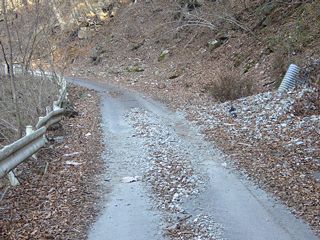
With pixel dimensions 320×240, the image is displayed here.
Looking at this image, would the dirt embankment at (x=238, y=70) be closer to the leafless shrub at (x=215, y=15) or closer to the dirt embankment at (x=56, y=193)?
the leafless shrub at (x=215, y=15)

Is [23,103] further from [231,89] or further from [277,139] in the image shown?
[277,139]

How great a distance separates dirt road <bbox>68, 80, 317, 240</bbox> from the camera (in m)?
5.15

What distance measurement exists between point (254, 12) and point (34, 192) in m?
18.9

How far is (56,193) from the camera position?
6.61m

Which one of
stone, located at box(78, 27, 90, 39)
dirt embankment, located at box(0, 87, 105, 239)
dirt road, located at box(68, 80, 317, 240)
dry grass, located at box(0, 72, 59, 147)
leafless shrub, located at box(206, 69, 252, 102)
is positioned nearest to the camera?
dirt road, located at box(68, 80, 317, 240)

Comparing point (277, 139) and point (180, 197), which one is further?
point (277, 139)

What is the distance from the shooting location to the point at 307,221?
17.5ft

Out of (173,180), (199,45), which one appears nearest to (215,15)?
(199,45)

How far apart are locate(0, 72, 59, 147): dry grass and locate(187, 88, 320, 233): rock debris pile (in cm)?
490

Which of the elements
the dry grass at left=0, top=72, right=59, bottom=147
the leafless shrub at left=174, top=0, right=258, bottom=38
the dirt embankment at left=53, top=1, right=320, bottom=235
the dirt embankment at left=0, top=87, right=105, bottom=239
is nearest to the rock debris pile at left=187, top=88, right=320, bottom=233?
the dirt embankment at left=53, top=1, right=320, bottom=235

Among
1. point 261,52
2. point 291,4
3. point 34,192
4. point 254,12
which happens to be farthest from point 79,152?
point 254,12

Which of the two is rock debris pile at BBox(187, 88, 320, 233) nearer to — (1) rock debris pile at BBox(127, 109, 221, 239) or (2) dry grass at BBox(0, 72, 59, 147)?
(1) rock debris pile at BBox(127, 109, 221, 239)

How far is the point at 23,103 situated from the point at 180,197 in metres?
9.01

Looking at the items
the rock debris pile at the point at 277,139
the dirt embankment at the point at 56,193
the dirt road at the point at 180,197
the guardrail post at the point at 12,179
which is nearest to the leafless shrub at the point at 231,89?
the rock debris pile at the point at 277,139
